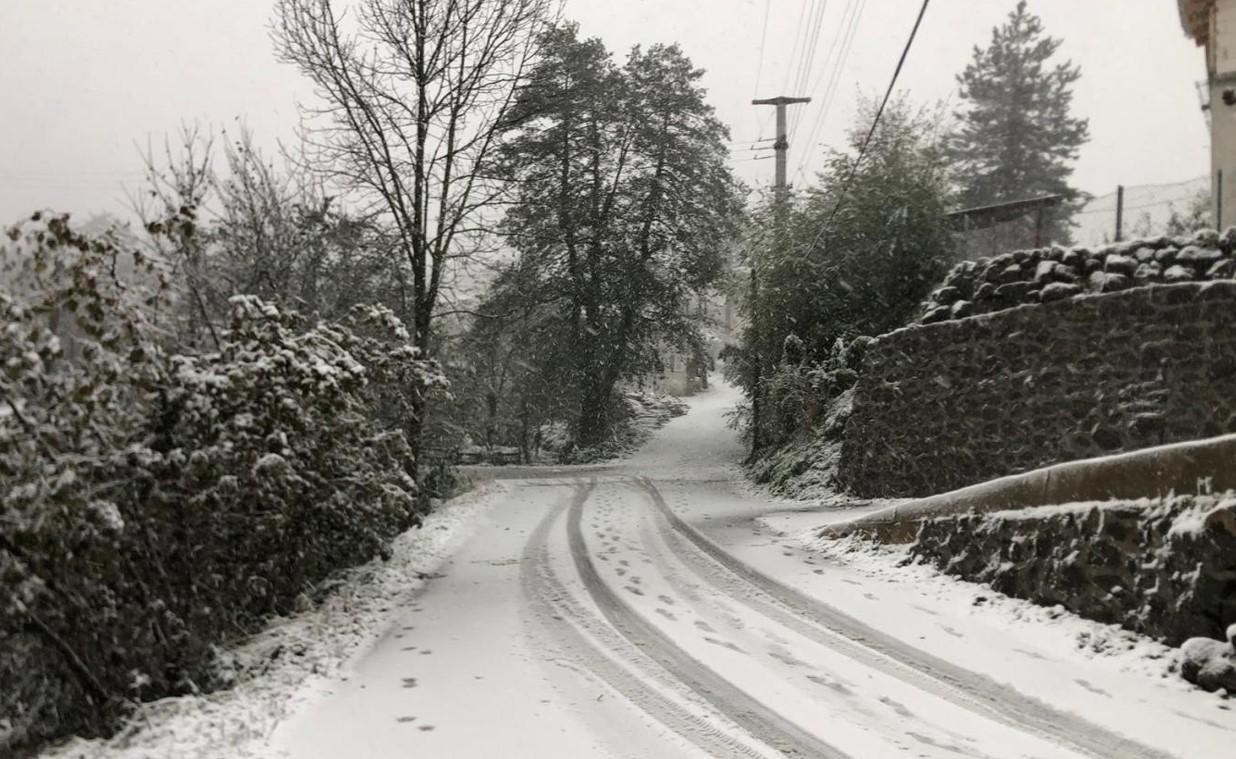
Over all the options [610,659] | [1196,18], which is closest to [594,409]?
[1196,18]

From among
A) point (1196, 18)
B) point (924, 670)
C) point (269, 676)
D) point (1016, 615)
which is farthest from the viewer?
point (1196, 18)

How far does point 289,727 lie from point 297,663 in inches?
50.6

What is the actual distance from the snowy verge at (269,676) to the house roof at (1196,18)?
19.5 meters

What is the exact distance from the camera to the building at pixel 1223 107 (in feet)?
48.2

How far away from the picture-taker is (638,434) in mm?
32688

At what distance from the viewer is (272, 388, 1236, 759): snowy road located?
441 cm

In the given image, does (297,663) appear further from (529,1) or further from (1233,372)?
(529,1)

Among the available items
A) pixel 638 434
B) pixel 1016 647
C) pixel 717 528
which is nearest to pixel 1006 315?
pixel 717 528

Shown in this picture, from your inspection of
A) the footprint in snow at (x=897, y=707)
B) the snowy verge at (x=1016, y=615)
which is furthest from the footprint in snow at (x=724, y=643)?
the snowy verge at (x=1016, y=615)

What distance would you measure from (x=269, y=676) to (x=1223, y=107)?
18.5 metres

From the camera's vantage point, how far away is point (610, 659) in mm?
5812

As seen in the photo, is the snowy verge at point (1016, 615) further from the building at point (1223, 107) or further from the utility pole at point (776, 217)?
the utility pole at point (776, 217)

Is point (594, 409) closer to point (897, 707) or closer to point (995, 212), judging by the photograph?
point (995, 212)

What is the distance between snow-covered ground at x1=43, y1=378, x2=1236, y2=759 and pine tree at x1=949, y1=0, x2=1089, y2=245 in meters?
32.1
